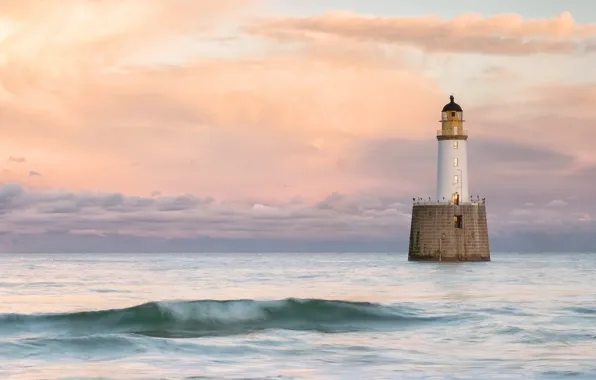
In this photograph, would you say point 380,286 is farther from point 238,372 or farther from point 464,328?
point 238,372

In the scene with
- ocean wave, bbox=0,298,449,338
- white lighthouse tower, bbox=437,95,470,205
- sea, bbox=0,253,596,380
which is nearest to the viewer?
sea, bbox=0,253,596,380

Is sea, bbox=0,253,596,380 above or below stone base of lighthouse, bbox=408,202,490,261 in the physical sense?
below

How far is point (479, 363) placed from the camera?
1908cm

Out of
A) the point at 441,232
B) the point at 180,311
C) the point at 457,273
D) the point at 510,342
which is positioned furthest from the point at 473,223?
the point at 510,342

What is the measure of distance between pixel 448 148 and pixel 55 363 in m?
52.0

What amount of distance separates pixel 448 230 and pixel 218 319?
4194 centimetres

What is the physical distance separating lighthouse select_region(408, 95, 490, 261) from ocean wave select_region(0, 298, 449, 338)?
3614 cm

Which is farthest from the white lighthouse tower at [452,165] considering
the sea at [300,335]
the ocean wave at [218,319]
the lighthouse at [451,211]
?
the ocean wave at [218,319]

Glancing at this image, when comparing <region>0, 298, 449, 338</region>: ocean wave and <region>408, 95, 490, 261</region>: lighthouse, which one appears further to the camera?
<region>408, 95, 490, 261</region>: lighthouse

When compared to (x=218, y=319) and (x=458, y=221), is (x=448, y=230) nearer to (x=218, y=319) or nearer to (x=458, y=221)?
(x=458, y=221)

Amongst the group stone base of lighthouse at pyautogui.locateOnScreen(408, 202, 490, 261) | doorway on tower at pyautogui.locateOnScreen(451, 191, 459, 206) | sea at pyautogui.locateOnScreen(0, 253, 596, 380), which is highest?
doorway on tower at pyautogui.locateOnScreen(451, 191, 459, 206)

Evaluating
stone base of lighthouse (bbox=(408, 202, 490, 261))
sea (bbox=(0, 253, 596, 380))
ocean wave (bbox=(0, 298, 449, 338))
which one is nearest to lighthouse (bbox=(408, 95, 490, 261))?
stone base of lighthouse (bbox=(408, 202, 490, 261))

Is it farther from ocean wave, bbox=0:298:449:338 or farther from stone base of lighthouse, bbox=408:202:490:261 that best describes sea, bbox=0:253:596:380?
Result: stone base of lighthouse, bbox=408:202:490:261

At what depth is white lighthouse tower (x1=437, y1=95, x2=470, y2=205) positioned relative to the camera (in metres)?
68.1
